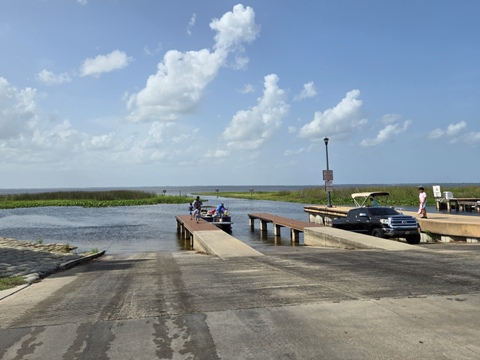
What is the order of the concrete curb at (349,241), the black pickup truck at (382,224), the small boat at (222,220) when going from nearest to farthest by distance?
the concrete curb at (349,241), the black pickup truck at (382,224), the small boat at (222,220)

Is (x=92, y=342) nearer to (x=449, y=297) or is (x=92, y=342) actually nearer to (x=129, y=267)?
(x=449, y=297)

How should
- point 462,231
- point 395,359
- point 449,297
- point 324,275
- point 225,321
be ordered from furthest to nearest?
point 462,231
point 324,275
point 449,297
point 225,321
point 395,359

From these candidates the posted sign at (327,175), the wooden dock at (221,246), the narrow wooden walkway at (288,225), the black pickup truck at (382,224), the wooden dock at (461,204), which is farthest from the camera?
the wooden dock at (461,204)

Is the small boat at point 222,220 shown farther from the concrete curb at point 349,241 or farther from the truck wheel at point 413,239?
the truck wheel at point 413,239

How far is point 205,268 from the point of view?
11.3 m

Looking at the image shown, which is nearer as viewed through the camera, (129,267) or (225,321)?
(225,321)

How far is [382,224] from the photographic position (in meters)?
19.3

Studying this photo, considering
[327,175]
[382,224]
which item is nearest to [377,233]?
[382,224]

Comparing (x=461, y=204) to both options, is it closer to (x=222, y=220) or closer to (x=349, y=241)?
(x=222, y=220)

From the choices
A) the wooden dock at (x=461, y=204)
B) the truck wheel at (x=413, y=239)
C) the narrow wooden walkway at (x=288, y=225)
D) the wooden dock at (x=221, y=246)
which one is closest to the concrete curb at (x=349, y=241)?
the narrow wooden walkway at (x=288, y=225)

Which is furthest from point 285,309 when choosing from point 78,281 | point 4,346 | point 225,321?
point 78,281

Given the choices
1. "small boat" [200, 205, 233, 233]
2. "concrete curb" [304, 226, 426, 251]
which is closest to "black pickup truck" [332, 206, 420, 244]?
"concrete curb" [304, 226, 426, 251]

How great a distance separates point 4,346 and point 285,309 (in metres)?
3.89

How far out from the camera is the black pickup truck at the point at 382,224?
61.6ft
